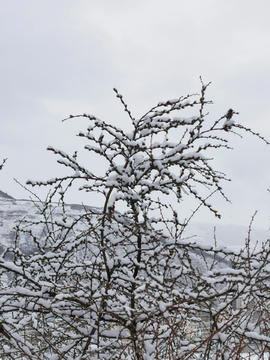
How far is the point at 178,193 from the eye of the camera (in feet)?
9.44

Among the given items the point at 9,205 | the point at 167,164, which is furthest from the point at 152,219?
the point at 9,205

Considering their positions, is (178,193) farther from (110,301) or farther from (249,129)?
(110,301)

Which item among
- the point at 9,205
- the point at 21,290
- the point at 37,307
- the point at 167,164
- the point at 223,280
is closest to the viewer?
the point at 223,280

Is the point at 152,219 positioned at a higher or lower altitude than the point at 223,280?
higher

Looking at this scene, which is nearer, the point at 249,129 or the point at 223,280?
the point at 223,280

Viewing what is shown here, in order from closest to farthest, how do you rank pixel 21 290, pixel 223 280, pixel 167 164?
pixel 223 280 → pixel 21 290 → pixel 167 164

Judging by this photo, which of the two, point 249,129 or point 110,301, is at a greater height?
point 249,129

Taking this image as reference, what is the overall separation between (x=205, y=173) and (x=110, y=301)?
1.43 metres

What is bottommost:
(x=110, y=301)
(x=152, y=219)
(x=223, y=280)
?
(x=110, y=301)

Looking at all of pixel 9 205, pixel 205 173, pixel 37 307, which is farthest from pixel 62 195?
pixel 9 205

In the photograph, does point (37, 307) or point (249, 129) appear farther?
point (37, 307)

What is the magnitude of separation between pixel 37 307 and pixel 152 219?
4.20 feet

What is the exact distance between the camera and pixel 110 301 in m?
2.92

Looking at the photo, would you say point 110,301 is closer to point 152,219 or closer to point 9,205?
point 152,219
